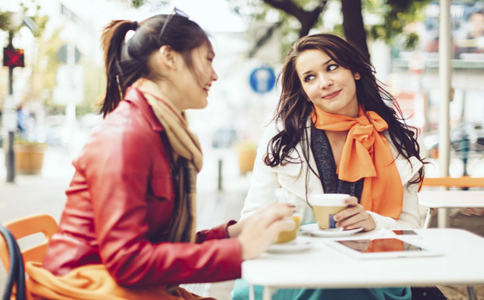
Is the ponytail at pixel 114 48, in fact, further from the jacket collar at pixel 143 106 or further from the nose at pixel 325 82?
the nose at pixel 325 82

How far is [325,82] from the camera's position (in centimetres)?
275

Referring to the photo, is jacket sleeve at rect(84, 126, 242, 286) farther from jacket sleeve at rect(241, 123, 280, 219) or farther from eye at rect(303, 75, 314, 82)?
eye at rect(303, 75, 314, 82)

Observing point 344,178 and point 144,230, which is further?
point 344,178

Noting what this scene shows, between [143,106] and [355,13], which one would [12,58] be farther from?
[143,106]

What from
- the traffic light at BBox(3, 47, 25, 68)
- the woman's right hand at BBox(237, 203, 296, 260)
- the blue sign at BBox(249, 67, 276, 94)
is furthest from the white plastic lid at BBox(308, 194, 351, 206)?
the traffic light at BBox(3, 47, 25, 68)

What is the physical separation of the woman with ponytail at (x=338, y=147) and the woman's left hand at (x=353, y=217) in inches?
15.1

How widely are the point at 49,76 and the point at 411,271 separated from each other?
33563 mm

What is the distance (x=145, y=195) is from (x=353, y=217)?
3.00ft

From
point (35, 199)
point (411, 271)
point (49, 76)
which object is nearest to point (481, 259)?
point (411, 271)

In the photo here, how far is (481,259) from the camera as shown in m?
1.78

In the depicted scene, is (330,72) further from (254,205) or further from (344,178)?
(254,205)

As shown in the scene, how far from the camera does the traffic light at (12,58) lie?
11195 millimetres

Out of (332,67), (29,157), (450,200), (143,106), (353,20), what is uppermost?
(353,20)

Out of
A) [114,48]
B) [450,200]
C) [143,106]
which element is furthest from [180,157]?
[450,200]
